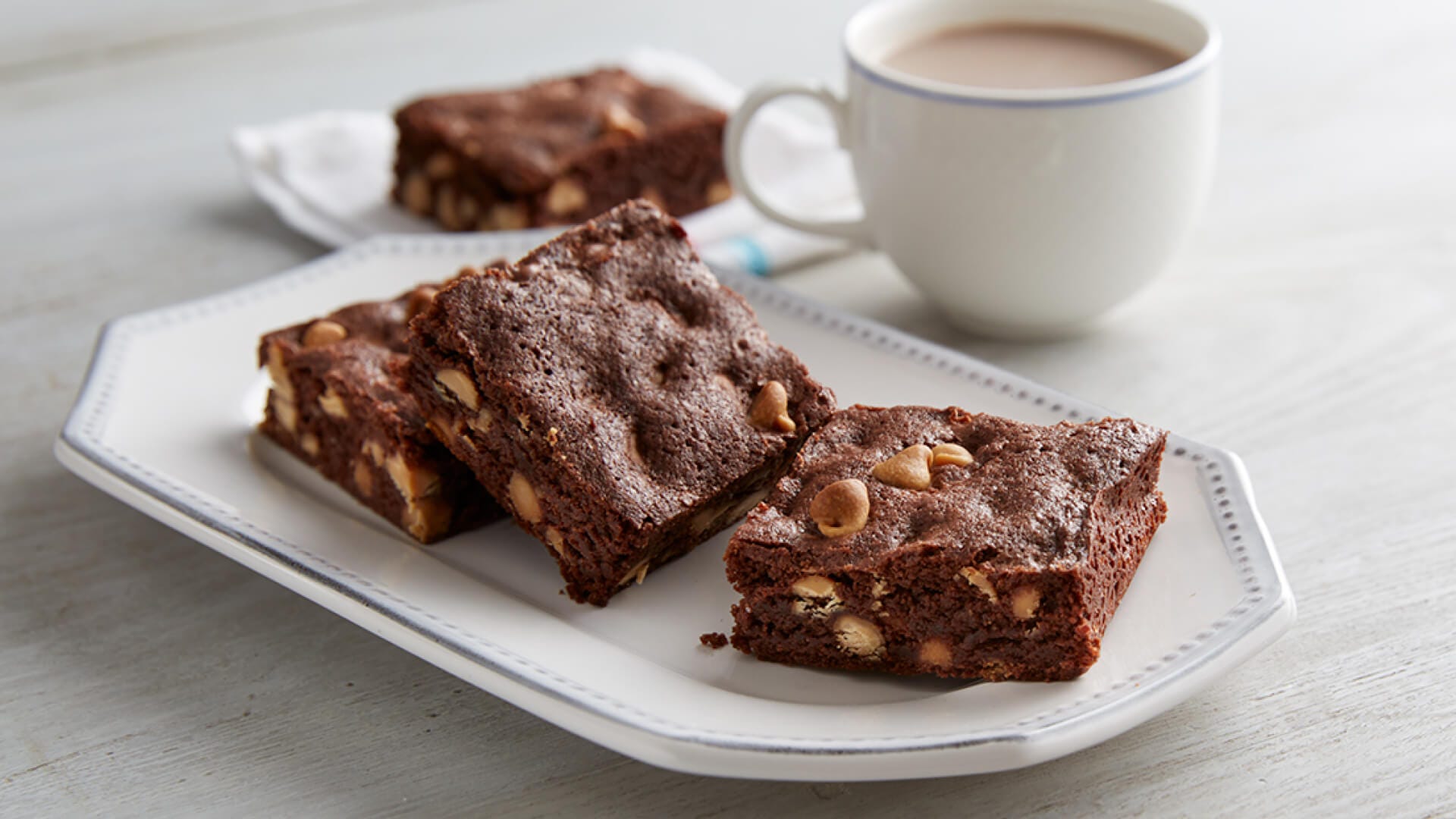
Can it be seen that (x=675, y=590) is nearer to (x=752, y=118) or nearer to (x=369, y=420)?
(x=369, y=420)

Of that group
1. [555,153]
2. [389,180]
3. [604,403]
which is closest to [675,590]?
[604,403]

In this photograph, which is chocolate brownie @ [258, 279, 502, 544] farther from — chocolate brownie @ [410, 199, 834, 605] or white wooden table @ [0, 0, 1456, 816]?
white wooden table @ [0, 0, 1456, 816]

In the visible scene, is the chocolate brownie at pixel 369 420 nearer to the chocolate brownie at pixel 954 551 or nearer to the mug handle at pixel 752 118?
the chocolate brownie at pixel 954 551

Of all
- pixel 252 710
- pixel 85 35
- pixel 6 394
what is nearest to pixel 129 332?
pixel 6 394

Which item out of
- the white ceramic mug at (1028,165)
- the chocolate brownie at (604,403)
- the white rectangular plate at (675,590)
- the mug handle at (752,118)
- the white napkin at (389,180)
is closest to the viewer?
the white rectangular plate at (675,590)

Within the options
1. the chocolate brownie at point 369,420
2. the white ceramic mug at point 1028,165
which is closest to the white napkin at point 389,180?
the white ceramic mug at point 1028,165

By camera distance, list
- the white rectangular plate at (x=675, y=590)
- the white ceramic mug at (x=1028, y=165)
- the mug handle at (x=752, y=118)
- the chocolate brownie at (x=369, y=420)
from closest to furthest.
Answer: the white rectangular plate at (x=675, y=590) → the chocolate brownie at (x=369, y=420) → the white ceramic mug at (x=1028, y=165) → the mug handle at (x=752, y=118)
